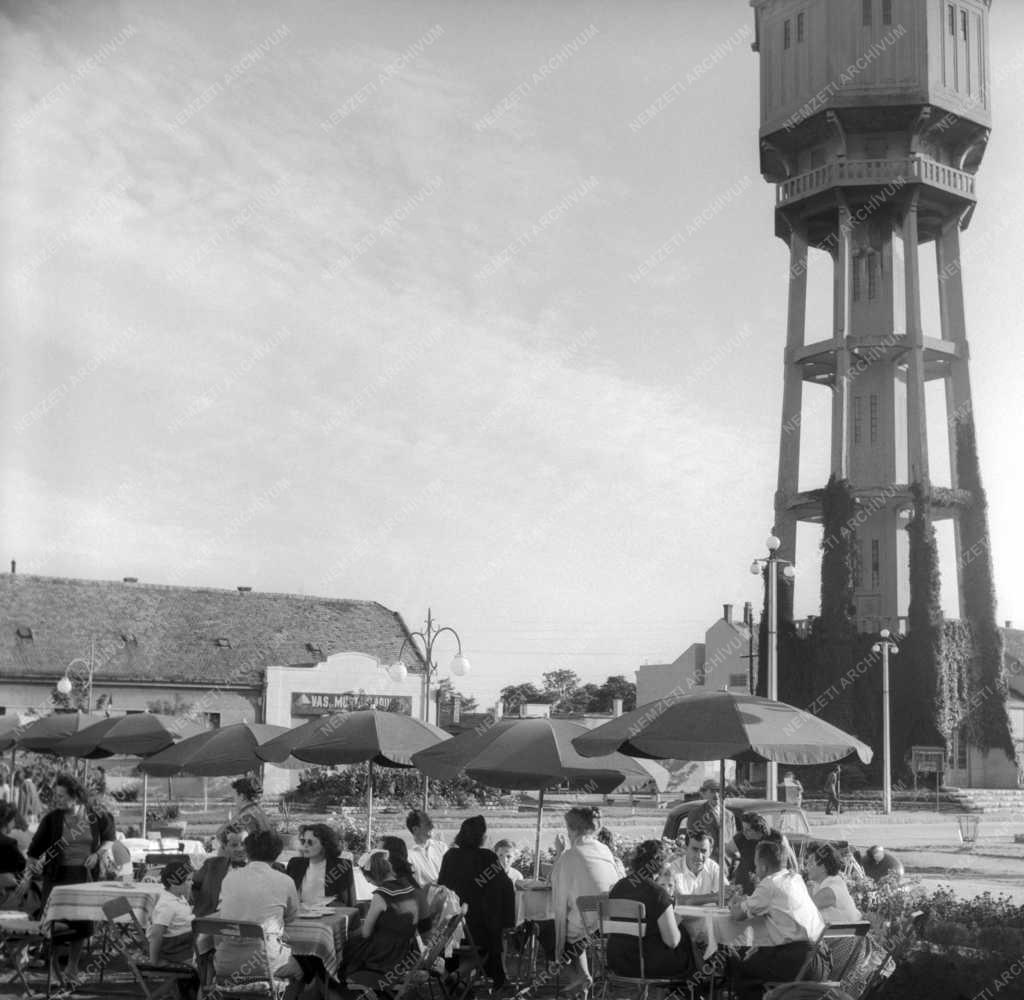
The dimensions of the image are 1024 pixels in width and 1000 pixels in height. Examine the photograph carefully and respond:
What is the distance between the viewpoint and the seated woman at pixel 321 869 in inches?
444

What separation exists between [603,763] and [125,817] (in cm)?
2601

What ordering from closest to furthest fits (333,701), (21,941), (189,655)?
(21,941) → (333,701) → (189,655)

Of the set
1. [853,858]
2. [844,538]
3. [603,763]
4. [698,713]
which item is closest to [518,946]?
[603,763]

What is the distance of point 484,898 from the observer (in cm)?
1121

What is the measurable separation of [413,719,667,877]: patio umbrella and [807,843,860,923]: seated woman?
110 inches

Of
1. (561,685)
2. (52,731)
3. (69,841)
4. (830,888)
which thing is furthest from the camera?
(561,685)

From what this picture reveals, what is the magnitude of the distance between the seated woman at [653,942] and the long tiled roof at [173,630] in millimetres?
49510

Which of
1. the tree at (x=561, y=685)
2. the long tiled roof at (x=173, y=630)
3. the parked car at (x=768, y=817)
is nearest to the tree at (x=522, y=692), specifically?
the tree at (x=561, y=685)

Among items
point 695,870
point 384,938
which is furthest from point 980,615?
point 384,938

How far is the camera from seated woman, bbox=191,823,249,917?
10969mm

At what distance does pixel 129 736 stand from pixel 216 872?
7.18m

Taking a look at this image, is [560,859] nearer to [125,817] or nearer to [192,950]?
[192,950]

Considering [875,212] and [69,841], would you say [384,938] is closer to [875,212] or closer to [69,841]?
[69,841]

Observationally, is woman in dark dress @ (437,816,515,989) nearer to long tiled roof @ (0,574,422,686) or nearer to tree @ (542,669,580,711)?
long tiled roof @ (0,574,422,686)
